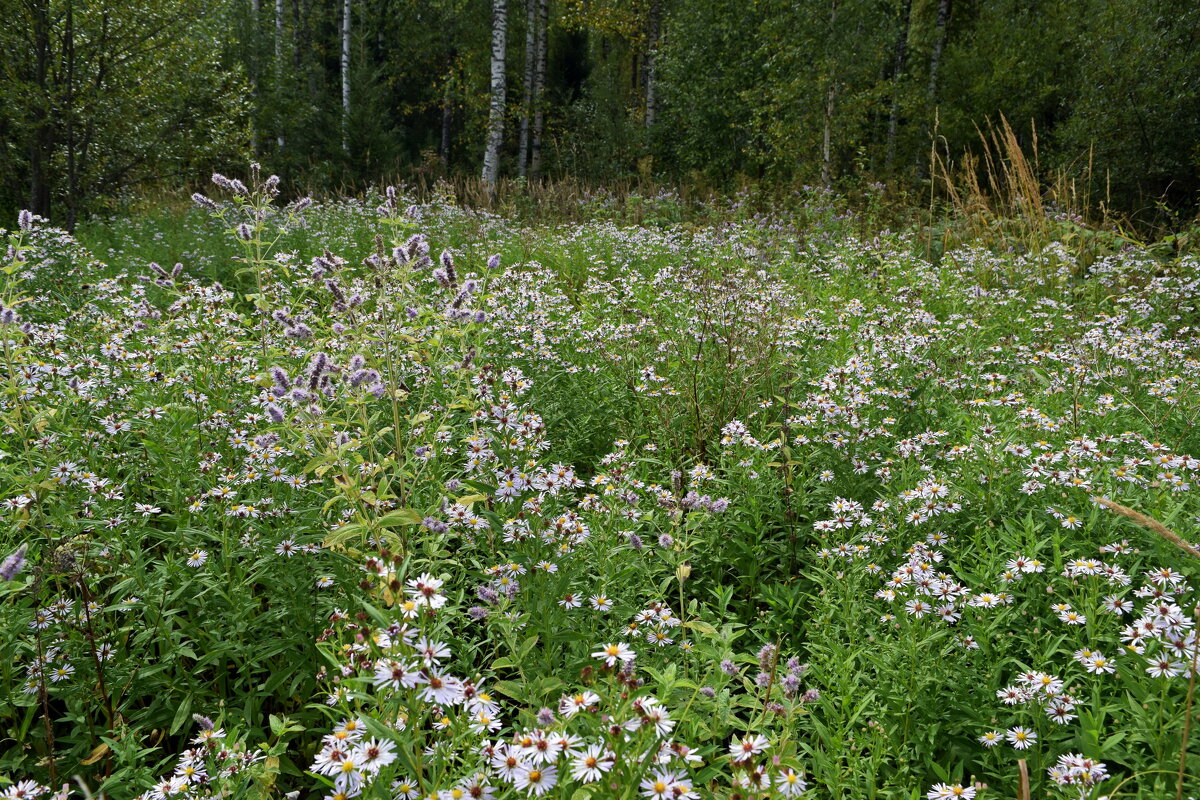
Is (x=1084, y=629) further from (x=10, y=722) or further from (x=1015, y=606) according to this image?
(x=10, y=722)

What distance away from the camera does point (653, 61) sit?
60.6 feet

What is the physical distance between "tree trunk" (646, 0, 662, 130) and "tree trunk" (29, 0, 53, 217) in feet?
42.5

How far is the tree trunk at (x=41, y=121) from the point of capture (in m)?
8.36

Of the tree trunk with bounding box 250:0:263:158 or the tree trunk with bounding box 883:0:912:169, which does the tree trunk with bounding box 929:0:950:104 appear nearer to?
the tree trunk with bounding box 883:0:912:169

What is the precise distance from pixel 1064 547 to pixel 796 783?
1.60m

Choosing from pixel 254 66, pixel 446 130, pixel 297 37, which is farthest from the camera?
pixel 446 130

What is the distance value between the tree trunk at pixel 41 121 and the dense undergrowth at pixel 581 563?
6.44 metres

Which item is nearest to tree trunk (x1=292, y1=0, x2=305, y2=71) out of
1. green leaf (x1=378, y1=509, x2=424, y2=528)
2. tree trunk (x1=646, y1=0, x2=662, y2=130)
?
tree trunk (x1=646, y1=0, x2=662, y2=130)

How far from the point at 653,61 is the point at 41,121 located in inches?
560

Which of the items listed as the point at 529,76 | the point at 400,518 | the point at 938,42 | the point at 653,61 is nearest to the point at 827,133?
the point at 938,42

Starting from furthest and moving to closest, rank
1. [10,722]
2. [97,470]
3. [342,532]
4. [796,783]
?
[97,470] → [10,722] → [342,532] → [796,783]

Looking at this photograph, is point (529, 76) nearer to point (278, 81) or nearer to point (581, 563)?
point (278, 81)

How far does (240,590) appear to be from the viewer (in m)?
2.25

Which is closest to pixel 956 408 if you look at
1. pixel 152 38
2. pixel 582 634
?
pixel 582 634
